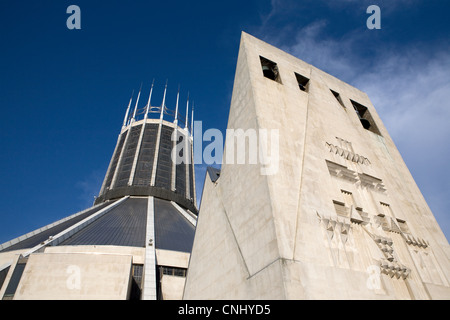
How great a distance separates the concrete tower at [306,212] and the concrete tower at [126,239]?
19.2 ft

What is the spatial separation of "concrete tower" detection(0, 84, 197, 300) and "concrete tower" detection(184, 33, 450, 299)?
585cm

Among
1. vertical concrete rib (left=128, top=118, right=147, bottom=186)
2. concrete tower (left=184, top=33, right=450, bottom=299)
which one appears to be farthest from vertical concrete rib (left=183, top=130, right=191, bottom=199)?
concrete tower (left=184, top=33, right=450, bottom=299)

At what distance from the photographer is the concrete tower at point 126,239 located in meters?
13.5

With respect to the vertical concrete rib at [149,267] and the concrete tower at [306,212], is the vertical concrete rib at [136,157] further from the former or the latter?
the concrete tower at [306,212]

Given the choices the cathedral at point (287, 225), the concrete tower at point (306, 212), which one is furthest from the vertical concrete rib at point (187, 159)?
the concrete tower at point (306, 212)

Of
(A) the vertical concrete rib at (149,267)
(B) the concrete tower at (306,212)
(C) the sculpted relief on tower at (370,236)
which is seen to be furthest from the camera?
(A) the vertical concrete rib at (149,267)

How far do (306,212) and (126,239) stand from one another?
50.4ft

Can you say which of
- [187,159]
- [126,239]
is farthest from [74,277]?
[187,159]

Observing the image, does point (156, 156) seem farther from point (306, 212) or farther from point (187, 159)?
point (306, 212)

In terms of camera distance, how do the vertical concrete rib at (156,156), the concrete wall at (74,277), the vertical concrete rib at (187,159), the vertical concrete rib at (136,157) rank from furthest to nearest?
the vertical concrete rib at (187,159)
the vertical concrete rib at (156,156)
the vertical concrete rib at (136,157)
the concrete wall at (74,277)

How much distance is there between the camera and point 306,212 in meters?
7.65
